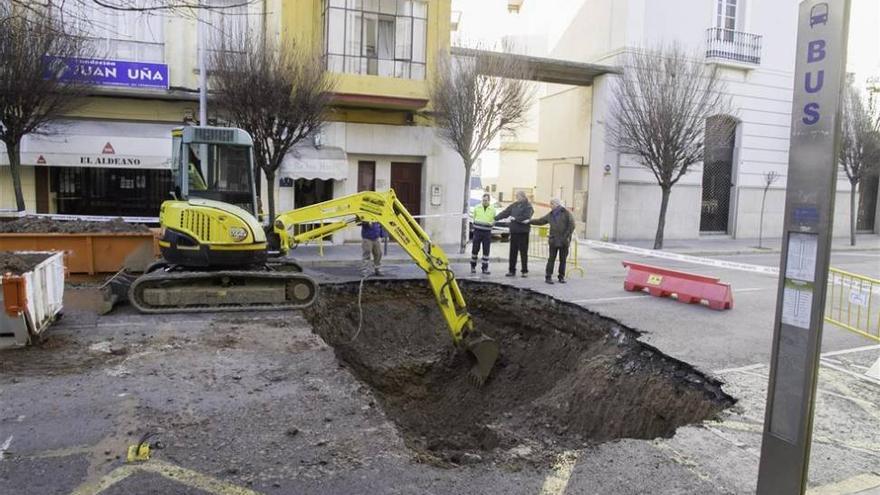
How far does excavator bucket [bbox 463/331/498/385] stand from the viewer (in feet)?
27.2

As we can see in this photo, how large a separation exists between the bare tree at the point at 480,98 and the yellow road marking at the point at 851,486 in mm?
13948

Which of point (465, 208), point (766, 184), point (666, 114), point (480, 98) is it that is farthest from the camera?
point (766, 184)

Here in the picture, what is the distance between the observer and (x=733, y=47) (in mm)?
23906

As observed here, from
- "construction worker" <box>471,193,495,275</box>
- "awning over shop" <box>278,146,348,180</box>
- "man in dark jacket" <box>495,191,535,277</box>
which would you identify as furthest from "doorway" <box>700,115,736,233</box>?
"awning over shop" <box>278,146,348,180</box>

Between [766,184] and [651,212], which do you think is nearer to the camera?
[651,212]

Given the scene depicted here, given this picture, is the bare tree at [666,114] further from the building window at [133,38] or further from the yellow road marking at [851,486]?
the yellow road marking at [851,486]

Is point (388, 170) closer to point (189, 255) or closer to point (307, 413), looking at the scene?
point (189, 255)

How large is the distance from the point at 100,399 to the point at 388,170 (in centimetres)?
1462

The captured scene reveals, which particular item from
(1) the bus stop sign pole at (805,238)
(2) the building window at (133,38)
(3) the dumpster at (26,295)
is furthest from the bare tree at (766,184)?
(3) the dumpster at (26,295)

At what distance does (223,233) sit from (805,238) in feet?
26.0

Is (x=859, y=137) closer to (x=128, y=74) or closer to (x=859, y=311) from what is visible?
(x=859, y=311)

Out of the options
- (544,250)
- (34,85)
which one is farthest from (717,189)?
(34,85)

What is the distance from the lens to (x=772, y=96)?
2506 cm

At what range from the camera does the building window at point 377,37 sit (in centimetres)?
1819
